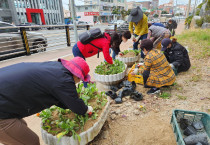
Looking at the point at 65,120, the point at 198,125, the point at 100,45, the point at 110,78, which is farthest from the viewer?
the point at 110,78

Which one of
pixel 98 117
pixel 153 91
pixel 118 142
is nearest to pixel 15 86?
pixel 98 117

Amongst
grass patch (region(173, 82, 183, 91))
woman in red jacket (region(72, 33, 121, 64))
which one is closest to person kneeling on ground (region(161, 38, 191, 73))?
grass patch (region(173, 82, 183, 91))

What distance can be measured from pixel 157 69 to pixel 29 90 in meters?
2.58

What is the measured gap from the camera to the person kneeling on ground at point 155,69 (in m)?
3.13

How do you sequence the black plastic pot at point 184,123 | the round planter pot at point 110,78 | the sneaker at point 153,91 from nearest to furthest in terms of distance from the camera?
the black plastic pot at point 184,123
the sneaker at point 153,91
the round planter pot at point 110,78

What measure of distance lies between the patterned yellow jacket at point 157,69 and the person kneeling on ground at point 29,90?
192cm

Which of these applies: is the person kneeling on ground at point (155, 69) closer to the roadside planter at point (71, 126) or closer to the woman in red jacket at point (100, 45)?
the woman in red jacket at point (100, 45)

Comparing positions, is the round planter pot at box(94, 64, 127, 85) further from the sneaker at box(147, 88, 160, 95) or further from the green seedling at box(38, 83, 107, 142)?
the green seedling at box(38, 83, 107, 142)

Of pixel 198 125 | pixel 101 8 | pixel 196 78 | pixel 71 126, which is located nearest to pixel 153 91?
pixel 198 125

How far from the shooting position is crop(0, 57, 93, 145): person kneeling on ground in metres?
1.43

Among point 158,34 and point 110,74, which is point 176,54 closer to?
point 158,34

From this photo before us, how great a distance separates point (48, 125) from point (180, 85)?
3.08 m

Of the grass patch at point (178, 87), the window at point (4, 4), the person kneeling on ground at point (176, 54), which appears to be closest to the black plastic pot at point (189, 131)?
the grass patch at point (178, 87)

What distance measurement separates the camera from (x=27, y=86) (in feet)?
4.77
